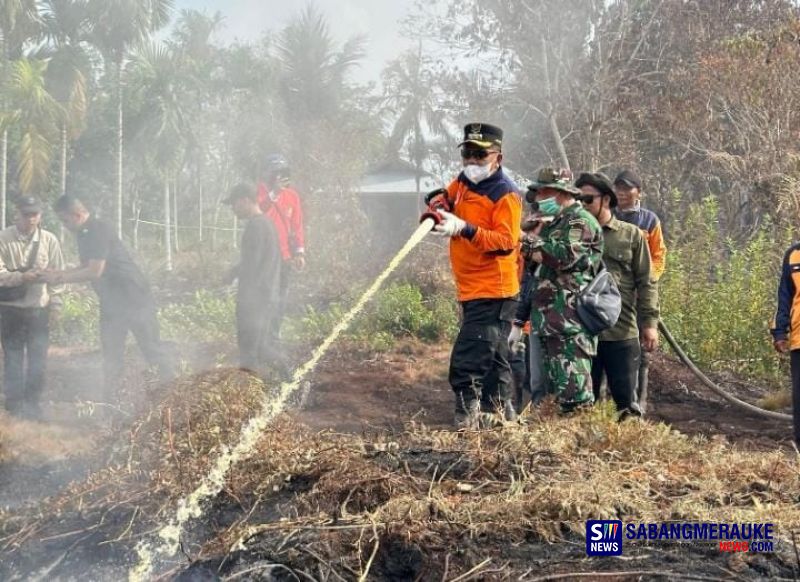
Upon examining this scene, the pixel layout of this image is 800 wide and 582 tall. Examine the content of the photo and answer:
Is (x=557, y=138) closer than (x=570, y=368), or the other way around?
(x=570, y=368)

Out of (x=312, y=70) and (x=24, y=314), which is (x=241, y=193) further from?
(x=312, y=70)

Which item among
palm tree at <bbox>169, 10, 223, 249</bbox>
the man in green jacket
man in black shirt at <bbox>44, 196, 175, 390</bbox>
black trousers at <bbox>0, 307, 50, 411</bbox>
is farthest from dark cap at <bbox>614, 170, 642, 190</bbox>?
palm tree at <bbox>169, 10, 223, 249</bbox>

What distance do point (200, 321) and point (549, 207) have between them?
7.36 m

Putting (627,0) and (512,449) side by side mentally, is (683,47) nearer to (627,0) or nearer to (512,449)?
(627,0)

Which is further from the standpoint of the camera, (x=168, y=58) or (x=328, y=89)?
(x=328, y=89)

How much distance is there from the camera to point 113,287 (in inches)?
264

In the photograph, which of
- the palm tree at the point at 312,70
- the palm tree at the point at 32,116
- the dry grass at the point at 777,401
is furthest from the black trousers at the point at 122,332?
the palm tree at the point at 312,70

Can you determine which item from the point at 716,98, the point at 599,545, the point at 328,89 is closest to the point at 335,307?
the point at 716,98

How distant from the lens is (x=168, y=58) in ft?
55.3

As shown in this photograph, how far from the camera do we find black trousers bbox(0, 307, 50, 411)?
21.8 feet

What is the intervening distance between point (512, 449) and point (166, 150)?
1594 centimetres

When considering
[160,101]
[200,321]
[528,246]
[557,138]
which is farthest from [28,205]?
[557,138]

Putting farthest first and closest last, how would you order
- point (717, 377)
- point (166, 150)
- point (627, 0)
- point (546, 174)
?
point (166, 150), point (627, 0), point (717, 377), point (546, 174)

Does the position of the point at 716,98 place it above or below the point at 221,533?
above
